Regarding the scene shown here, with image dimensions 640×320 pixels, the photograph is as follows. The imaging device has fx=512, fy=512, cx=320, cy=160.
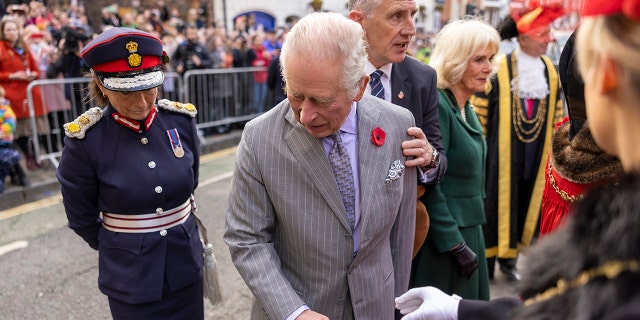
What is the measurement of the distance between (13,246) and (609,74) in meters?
4.90

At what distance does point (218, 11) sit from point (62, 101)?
12884mm

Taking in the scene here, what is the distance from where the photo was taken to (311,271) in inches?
68.5

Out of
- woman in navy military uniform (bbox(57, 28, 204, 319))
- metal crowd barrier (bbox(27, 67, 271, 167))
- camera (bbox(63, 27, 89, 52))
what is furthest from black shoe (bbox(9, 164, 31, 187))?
woman in navy military uniform (bbox(57, 28, 204, 319))

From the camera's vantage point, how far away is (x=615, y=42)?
30.6 inches

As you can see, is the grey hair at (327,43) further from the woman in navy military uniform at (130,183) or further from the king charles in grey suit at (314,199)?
the woman in navy military uniform at (130,183)

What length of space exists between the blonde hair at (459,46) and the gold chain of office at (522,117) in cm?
110

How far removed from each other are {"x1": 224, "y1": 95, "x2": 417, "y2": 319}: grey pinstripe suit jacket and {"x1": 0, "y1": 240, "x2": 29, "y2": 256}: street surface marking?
3.55m

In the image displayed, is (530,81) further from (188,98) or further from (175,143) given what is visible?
(188,98)

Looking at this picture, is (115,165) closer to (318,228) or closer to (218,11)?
(318,228)

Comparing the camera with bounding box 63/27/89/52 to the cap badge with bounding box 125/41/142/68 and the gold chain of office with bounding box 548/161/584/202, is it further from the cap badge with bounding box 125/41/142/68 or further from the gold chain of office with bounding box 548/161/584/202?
the gold chain of office with bounding box 548/161/584/202

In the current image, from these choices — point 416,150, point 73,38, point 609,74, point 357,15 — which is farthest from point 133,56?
point 73,38

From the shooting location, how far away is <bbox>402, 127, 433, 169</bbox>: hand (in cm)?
189

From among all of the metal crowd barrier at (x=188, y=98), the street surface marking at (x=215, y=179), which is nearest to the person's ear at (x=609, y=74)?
the street surface marking at (x=215, y=179)

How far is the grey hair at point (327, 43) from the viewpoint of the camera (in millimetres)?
1491
